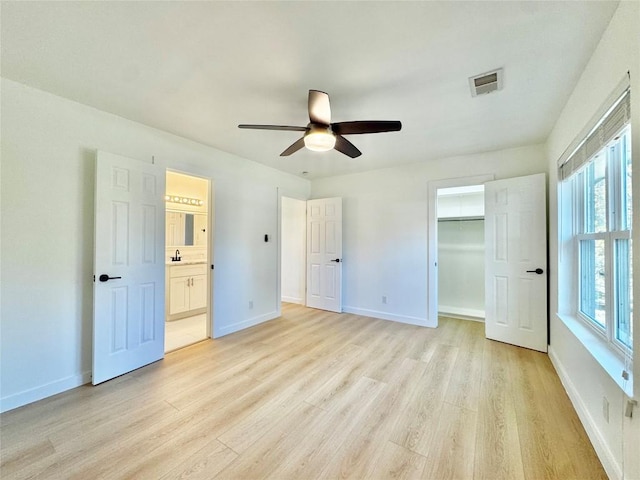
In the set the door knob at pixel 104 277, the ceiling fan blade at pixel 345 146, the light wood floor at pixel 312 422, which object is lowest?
the light wood floor at pixel 312 422

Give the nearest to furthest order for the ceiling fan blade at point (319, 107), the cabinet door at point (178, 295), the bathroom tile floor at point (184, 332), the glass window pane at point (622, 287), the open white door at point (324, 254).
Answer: the glass window pane at point (622, 287) → the ceiling fan blade at point (319, 107) → the bathroom tile floor at point (184, 332) → the cabinet door at point (178, 295) → the open white door at point (324, 254)

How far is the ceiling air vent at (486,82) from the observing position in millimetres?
1863

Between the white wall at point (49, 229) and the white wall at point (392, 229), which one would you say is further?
the white wall at point (392, 229)

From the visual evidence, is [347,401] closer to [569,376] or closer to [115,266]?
[569,376]

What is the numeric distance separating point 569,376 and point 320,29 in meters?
3.19

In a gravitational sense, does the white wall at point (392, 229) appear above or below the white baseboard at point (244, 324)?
above

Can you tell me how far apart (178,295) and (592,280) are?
4.89 metres

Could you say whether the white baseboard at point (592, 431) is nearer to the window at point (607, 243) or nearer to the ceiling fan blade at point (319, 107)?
the window at point (607, 243)

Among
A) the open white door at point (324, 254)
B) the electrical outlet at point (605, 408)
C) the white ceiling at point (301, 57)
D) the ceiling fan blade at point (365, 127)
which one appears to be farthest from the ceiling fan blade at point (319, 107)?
the open white door at point (324, 254)

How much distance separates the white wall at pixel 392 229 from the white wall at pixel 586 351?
1.34 m

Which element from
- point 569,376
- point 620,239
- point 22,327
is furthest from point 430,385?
point 22,327

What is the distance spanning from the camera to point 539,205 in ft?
9.95

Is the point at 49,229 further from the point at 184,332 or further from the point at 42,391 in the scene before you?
the point at 184,332

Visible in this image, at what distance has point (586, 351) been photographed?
1808 millimetres
